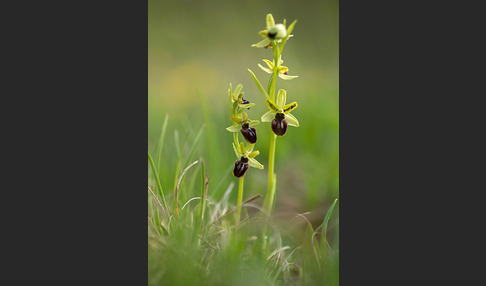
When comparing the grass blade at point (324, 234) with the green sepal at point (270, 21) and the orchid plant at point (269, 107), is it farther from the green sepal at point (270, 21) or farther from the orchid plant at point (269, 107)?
the green sepal at point (270, 21)

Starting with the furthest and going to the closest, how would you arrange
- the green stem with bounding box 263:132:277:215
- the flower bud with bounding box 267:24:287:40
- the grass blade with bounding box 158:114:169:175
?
1. the grass blade with bounding box 158:114:169:175
2. the green stem with bounding box 263:132:277:215
3. the flower bud with bounding box 267:24:287:40

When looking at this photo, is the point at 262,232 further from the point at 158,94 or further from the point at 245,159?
the point at 158,94

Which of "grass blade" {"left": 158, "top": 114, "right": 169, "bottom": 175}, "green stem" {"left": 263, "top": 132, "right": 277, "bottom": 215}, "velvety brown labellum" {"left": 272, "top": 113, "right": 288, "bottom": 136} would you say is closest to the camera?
"velvety brown labellum" {"left": 272, "top": 113, "right": 288, "bottom": 136}

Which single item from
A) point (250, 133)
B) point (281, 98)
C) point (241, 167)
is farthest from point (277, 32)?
point (241, 167)

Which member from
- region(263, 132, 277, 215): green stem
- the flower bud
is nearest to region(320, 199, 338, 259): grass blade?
region(263, 132, 277, 215): green stem

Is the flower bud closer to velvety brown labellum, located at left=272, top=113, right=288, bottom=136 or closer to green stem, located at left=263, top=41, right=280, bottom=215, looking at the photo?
green stem, located at left=263, top=41, right=280, bottom=215

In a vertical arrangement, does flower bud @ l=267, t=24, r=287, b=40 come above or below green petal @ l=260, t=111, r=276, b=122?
above

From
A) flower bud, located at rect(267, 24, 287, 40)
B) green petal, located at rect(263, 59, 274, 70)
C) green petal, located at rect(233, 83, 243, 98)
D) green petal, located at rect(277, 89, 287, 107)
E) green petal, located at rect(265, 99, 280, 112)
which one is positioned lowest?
green petal, located at rect(265, 99, 280, 112)
